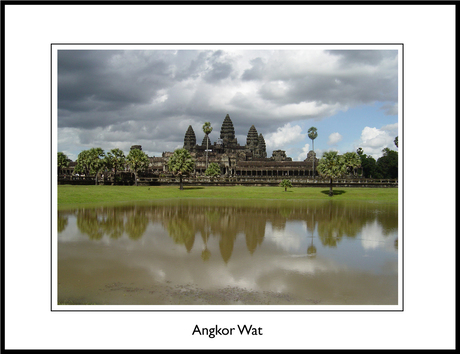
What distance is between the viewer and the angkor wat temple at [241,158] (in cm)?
9662

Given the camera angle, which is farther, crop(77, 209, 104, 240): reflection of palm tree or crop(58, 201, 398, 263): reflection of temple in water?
crop(77, 209, 104, 240): reflection of palm tree

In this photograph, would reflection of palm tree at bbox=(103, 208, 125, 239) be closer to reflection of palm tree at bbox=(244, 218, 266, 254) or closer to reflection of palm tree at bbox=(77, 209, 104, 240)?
reflection of palm tree at bbox=(77, 209, 104, 240)

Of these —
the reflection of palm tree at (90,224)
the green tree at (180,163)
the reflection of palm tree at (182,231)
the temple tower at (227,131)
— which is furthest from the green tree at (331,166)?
the temple tower at (227,131)

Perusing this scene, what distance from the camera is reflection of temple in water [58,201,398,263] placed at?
16.8 m

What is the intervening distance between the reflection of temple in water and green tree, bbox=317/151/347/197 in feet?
59.9

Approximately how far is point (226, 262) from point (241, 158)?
10574 centimetres

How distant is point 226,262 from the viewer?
12648 mm

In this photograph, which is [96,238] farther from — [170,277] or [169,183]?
[169,183]

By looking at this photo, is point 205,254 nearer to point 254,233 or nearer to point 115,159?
point 254,233

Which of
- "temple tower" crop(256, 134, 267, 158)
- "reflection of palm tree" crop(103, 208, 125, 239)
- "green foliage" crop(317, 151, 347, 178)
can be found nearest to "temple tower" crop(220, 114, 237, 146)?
"temple tower" crop(256, 134, 267, 158)

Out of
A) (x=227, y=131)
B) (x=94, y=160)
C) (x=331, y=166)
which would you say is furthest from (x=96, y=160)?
(x=227, y=131)

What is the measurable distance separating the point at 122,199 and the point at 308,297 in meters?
32.5

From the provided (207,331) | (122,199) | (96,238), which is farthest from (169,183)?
(207,331)

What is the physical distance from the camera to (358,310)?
7.03m
